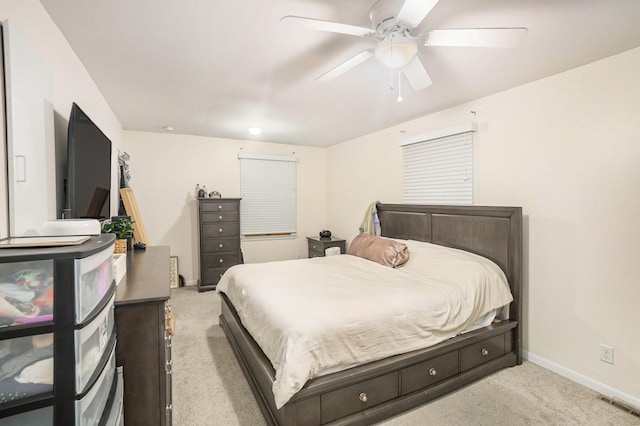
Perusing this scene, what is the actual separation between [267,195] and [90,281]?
4.40 meters

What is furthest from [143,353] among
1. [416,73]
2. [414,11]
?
[416,73]

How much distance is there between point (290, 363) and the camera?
1.63 m

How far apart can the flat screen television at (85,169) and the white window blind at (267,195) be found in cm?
280

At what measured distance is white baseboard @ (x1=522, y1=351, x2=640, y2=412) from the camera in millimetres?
2068

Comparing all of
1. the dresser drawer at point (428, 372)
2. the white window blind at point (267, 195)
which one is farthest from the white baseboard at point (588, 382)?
the white window blind at point (267, 195)

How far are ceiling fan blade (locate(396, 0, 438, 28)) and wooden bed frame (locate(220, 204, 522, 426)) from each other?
6.20 feet

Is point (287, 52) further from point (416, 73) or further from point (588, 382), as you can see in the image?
point (588, 382)

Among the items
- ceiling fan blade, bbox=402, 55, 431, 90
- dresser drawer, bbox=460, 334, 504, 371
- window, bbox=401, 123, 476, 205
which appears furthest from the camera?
window, bbox=401, 123, 476, 205

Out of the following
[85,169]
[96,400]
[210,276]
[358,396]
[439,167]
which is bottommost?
[358,396]

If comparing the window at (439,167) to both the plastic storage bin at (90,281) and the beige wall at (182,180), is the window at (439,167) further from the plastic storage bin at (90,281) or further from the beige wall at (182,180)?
the plastic storage bin at (90,281)

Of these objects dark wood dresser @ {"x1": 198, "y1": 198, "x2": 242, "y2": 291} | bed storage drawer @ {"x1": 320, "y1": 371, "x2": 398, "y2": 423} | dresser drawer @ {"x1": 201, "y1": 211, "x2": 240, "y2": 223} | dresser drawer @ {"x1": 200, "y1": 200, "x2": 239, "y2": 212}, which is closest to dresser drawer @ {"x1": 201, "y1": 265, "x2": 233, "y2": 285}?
dark wood dresser @ {"x1": 198, "y1": 198, "x2": 242, "y2": 291}

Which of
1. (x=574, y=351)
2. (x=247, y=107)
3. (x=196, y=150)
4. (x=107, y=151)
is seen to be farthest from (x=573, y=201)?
(x=196, y=150)

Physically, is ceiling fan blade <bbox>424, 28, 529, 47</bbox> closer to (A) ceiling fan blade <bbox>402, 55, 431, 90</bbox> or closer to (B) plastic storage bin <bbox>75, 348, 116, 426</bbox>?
(A) ceiling fan blade <bbox>402, 55, 431, 90</bbox>

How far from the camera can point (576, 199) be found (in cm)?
234
